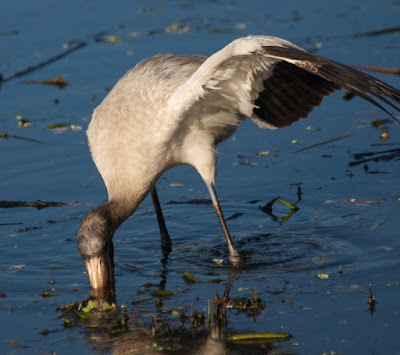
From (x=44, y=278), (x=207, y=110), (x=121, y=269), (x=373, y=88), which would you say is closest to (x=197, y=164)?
(x=207, y=110)

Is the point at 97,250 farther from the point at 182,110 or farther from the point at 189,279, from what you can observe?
the point at 182,110

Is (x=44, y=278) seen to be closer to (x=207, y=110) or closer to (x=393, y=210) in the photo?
(x=207, y=110)

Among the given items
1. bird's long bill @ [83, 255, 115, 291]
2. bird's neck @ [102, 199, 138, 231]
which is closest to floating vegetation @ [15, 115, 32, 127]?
bird's neck @ [102, 199, 138, 231]

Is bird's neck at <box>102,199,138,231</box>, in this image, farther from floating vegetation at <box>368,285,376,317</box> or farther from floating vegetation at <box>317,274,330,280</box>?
floating vegetation at <box>368,285,376,317</box>

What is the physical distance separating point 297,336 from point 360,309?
0.54 meters

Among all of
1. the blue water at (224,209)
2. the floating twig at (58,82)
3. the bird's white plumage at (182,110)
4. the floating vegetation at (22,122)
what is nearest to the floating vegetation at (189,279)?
the blue water at (224,209)

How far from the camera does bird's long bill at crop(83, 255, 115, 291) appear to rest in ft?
20.4

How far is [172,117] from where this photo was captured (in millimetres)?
6387

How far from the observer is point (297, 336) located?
17.3ft

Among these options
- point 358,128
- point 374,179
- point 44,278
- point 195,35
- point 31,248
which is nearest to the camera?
point 44,278

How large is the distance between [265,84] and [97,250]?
1.76 metres

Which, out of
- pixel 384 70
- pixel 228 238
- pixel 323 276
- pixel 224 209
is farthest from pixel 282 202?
pixel 384 70

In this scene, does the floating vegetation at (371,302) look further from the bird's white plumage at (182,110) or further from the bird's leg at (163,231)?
the bird's leg at (163,231)

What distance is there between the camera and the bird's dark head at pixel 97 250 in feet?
20.2
